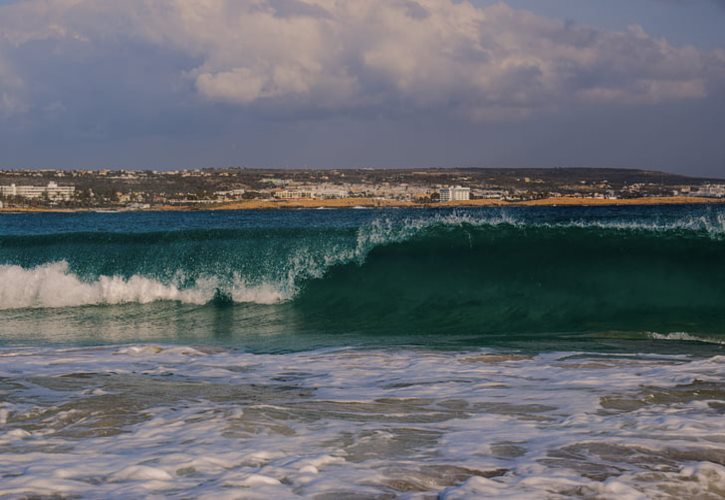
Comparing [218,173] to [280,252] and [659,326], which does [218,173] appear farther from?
[659,326]

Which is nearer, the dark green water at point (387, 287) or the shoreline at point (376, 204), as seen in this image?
the dark green water at point (387, 287)

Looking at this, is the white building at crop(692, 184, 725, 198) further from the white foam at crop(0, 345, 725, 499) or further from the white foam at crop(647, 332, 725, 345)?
the white foam at crop(0, 345, 725, 499)

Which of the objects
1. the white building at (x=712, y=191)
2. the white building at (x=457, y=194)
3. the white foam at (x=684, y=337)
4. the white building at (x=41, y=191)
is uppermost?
the white building at (x=712, y=191)

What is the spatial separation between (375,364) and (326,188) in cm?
7072

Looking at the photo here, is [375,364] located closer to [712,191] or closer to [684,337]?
[684,337]

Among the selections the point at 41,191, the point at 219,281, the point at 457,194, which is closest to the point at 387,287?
the point at 219,281

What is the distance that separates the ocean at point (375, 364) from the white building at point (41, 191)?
167 ft

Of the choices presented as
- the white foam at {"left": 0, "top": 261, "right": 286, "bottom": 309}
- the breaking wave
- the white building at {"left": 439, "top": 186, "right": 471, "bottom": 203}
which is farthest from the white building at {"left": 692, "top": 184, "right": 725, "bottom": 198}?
the white foam at {"left": 0, "top": 261, "right": 286, "bottom": 309}

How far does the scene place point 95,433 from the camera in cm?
634

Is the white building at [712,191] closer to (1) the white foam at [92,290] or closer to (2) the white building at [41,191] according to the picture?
(2) the white building at [41,191]

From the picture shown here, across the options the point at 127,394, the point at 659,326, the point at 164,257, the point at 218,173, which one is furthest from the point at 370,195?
the point at 127,394

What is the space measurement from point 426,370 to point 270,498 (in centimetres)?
431

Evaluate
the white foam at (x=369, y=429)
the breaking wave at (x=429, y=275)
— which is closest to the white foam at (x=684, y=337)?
the breaking wave at (x=429, y=275)

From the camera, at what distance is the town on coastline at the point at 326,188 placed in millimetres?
68625
